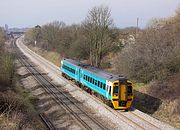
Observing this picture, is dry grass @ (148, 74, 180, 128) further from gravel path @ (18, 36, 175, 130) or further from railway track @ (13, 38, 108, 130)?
railway track @ (13, 38, 108, 130)

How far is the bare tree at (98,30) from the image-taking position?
4856cm

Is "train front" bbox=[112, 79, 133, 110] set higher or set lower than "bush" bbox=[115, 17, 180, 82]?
lower

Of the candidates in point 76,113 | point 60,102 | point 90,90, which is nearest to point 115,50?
point 90,90

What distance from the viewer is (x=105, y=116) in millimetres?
23188

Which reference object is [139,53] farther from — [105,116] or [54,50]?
[54,50]

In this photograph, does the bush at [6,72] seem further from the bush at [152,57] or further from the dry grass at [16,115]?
the bush at [152,57]

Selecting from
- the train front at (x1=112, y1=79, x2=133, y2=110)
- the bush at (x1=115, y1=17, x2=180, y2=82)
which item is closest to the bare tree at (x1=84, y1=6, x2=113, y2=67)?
the bush at (x1=115, y1=17, x2=180, y2=82)

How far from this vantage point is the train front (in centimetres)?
2389

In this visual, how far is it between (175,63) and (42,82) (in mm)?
16335

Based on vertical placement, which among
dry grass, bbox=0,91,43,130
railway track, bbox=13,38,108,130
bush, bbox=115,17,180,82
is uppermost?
bush, bbox=115,17,180,82

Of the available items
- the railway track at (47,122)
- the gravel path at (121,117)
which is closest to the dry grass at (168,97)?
the gravel path at (121,117)

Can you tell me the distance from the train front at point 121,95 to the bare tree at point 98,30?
24869mm

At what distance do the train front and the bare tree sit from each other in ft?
81.6

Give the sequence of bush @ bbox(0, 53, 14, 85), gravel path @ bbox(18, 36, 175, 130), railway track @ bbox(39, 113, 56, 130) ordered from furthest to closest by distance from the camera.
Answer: bush @ bbox(0, 53, 14, 85), railway track @ bbox(39, 113, 56, 130), gravel path @ bbox(18, 36, 175, 130)
